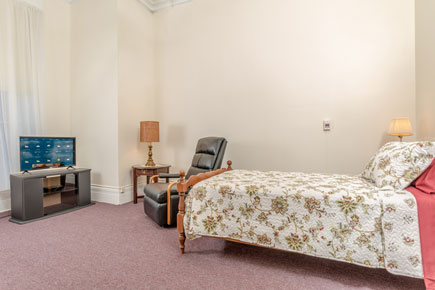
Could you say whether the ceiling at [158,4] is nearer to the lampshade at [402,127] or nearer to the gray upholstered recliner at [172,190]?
the gray upholstered recliner at [172,190]

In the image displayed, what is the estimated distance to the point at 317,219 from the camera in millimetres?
1548

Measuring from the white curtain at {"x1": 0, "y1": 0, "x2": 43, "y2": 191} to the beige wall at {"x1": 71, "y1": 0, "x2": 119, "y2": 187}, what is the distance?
0.54m

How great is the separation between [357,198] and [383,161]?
0.55 meters

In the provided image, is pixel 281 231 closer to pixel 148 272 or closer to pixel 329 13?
pixel 148 272

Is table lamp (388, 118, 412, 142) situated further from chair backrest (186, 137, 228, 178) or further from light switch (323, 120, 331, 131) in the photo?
chair backrest (186, 137, 228, 178)

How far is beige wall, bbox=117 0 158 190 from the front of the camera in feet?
11.6

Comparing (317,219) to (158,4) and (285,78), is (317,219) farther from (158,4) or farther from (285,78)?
(158,4)

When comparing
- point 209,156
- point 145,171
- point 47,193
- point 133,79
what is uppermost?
point 133,79

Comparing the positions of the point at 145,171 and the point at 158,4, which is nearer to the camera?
the point at 145,171

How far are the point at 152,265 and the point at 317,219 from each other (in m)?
1.31

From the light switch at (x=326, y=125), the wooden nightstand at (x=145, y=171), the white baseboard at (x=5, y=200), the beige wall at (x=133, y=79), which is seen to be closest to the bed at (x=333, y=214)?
the light switch at (x=326, y=125)

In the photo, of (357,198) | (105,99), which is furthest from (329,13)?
(105,99)

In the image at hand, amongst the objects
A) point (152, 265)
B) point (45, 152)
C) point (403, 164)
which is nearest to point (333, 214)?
point (403, 164)

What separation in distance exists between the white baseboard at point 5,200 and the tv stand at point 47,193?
0.39m
